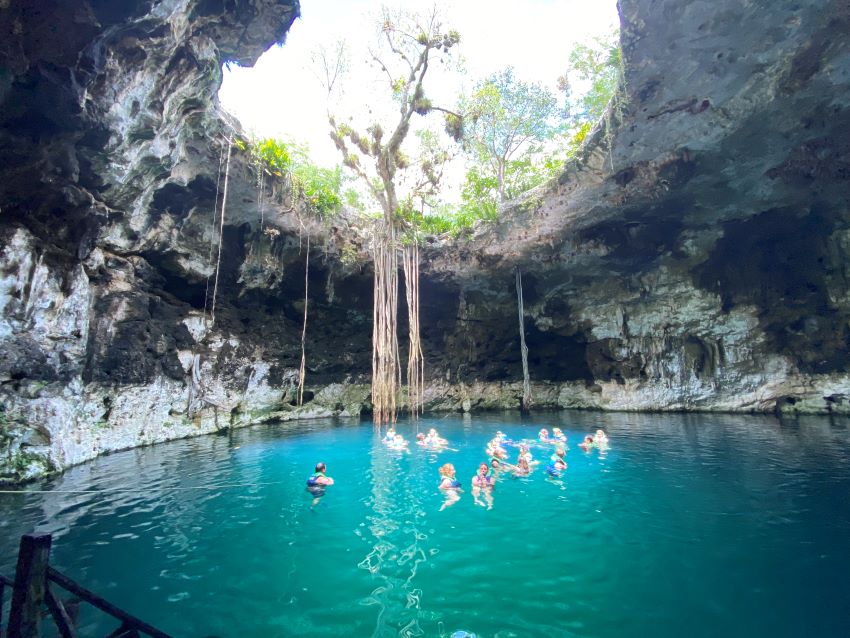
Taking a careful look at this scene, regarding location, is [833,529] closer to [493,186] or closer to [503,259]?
[503,259]

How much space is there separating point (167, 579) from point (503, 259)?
15136mm

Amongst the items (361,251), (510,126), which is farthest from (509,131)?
(361,251)

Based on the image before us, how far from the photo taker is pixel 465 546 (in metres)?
5.07

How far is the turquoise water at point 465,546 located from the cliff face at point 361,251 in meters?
3.71

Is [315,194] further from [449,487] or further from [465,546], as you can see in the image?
[465,546]

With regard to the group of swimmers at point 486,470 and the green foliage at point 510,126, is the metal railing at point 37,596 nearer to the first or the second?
the group of swimmers at point 486,470

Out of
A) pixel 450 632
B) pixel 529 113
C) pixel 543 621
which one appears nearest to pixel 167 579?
pixel 450 632

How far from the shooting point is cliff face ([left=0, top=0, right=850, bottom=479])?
7.52 metres

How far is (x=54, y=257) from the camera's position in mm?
8367

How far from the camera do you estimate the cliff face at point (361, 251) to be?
7520 mm

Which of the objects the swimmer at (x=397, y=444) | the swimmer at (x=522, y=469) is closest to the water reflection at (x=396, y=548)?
the swimmer at (x=522, y=469)

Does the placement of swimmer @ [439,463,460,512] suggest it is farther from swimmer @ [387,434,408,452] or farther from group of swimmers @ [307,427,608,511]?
swimmer @ [387,434,408,452]

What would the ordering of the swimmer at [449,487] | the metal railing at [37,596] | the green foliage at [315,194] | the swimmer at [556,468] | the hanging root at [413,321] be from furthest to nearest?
the green foliage at [315,194] → the hanging root at [413,321] → the swimmer at [556,468] → the swimmer at [449,487] → the metal railing at [37,596]

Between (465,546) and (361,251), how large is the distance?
13.0 m
